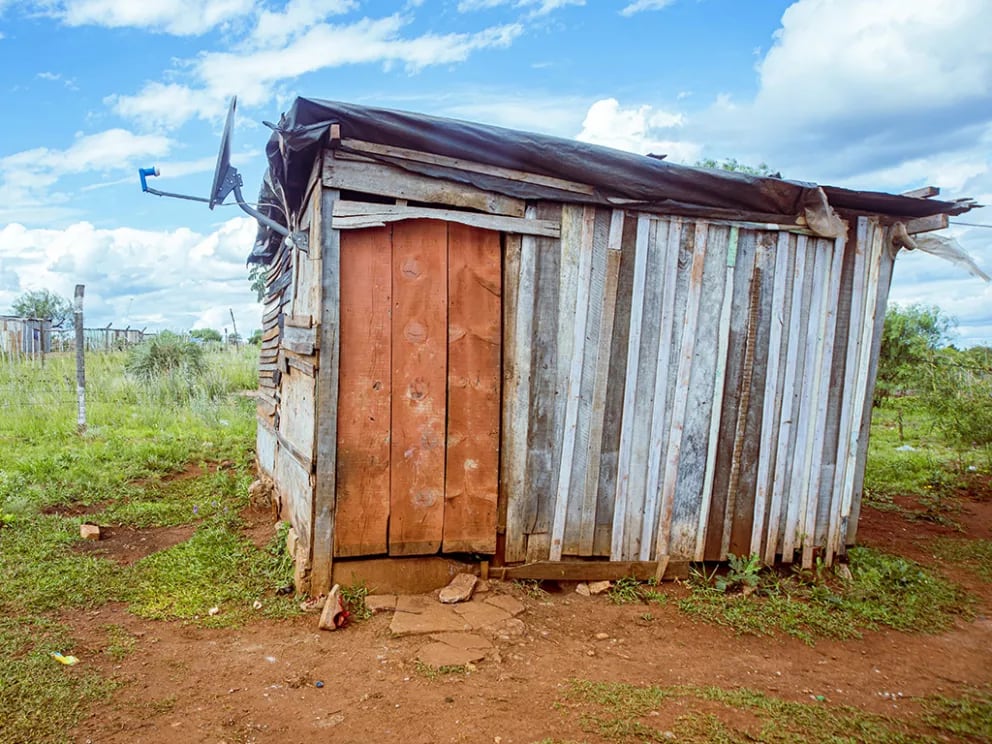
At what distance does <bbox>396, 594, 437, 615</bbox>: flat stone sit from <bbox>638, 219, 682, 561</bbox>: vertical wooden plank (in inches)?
64.2

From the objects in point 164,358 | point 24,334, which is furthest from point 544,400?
point 24,334

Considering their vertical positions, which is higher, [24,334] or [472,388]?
Result: [472,388]

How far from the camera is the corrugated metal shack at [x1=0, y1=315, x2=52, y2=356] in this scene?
50.7 ft

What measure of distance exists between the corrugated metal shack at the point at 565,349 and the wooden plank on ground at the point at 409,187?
0.05 feet

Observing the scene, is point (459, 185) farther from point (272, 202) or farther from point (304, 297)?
point (272, 202)

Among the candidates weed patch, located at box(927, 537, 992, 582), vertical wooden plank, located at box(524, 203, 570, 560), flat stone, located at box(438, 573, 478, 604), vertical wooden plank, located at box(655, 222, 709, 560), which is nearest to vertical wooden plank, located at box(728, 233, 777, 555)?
vertical wooden plank, located at box(655, 222, 709, 560)

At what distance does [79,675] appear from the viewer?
327 cm

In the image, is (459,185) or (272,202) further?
(272,202)

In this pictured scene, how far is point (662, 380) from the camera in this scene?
15.4ft

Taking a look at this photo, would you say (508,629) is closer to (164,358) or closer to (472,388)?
(472,388)

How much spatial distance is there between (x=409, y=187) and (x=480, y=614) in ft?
9.13

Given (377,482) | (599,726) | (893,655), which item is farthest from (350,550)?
(893,655)

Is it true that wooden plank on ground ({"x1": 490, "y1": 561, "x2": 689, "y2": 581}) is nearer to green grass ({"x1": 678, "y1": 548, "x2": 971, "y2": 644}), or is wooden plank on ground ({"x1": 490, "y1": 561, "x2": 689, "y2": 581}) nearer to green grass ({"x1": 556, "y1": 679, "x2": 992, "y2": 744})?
green grass ({"x1": 678, "y1": 548, "x2": 971, "y2": 644})

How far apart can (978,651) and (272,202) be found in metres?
6.46
